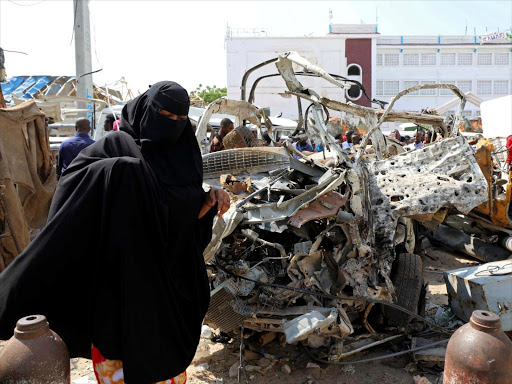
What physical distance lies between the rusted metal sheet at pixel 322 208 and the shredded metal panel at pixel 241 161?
73cm

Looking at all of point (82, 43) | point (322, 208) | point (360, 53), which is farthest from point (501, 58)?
point (322, 208)

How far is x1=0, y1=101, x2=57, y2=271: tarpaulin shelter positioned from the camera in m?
4.60

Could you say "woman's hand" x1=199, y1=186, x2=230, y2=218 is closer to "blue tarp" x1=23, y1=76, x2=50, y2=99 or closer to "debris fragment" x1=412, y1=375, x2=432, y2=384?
"debris fragment" x1=412, y1=375, x2=432, y2=384

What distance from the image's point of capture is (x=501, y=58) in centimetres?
4394

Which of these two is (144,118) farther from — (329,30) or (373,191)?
(329,30)

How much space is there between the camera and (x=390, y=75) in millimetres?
42594

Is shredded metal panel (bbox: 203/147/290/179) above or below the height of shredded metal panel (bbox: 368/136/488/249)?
above

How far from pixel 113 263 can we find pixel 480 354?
73.1 inches

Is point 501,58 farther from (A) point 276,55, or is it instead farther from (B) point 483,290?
(B) point 483,290

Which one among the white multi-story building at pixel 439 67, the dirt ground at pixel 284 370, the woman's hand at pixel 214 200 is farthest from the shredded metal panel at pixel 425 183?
the white multi-story building at pixel 439 67

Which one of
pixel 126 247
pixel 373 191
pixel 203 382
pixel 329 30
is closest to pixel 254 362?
pixel 203 382

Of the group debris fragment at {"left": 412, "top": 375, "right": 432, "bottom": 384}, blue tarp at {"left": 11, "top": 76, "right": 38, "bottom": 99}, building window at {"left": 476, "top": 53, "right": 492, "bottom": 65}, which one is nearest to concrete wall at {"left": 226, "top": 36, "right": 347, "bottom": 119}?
building window at {"left": 476, "top": 53, "right": 492, "bottom": 65}

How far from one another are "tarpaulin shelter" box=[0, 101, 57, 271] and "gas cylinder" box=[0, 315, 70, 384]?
9.01ft

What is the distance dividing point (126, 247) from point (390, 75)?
144 feet
